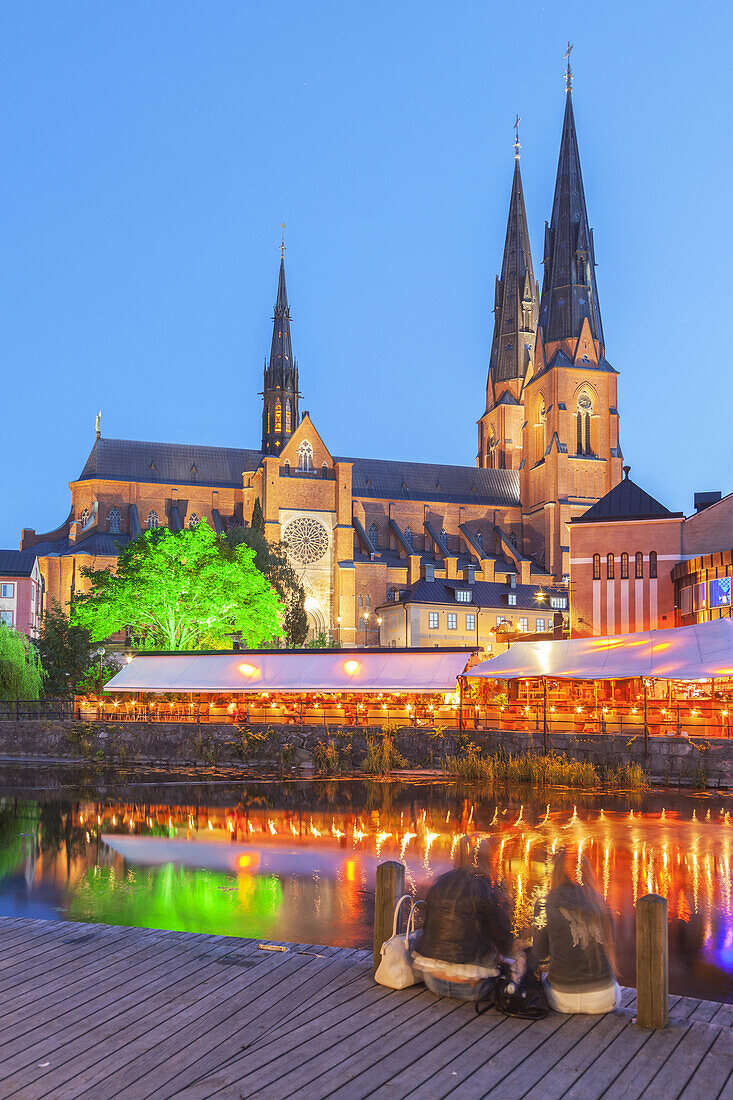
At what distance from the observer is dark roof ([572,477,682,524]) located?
147 feet

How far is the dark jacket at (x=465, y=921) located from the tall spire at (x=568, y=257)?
88.9 meters

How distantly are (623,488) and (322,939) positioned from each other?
130 feet

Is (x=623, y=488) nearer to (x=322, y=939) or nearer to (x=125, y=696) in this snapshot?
(x=125, y=696)

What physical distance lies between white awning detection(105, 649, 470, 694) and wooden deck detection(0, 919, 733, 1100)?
24.0m

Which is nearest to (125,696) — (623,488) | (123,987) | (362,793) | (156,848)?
(362,793)

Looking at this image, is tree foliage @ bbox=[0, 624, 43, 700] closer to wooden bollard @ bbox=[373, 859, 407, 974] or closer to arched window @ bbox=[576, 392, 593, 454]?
wooden bollard @ bbox=[373, 859, 407, 974]

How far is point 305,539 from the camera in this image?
84125 millimetres

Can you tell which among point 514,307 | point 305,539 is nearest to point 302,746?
point 305,539

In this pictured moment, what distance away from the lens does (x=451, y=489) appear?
3900 inches

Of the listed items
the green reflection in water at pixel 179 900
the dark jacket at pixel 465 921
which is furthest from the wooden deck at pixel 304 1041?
the green reflection in water at pixel 179 900

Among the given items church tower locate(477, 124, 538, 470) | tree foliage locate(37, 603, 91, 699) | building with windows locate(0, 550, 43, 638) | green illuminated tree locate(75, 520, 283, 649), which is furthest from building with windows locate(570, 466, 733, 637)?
church tower locate(477, 124, 538, 470)

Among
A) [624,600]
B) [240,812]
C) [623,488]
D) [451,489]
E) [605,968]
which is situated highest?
[451,489]

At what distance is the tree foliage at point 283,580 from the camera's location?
70375 mm

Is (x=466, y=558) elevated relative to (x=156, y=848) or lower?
elevated
